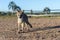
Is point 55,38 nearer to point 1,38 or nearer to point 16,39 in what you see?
point 16,39

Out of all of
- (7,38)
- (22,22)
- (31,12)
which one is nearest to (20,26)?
(22,22)

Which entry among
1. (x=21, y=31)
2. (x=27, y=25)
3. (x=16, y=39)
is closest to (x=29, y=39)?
(x=16, y=39)

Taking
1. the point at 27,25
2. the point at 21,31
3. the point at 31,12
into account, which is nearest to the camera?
the point at 21,31

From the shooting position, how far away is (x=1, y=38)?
28.8 ft

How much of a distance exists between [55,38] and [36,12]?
23.7 metres

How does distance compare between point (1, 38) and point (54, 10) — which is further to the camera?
point (54, 10)

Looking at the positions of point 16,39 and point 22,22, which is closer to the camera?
point 16,39

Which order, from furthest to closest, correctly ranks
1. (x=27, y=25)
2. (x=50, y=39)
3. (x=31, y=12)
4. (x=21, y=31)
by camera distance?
(x=31, y=12)
(x=27, y=25)
(x=21, y=31)
(x=50, y=39)

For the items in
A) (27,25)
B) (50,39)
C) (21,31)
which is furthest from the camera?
(27,25)

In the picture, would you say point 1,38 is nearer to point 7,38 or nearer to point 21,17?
point 7,38

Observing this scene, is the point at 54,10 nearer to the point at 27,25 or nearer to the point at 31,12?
the point at 31,12

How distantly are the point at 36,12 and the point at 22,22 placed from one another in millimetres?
21411

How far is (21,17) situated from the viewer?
1106 cm

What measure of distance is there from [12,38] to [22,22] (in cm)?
237
